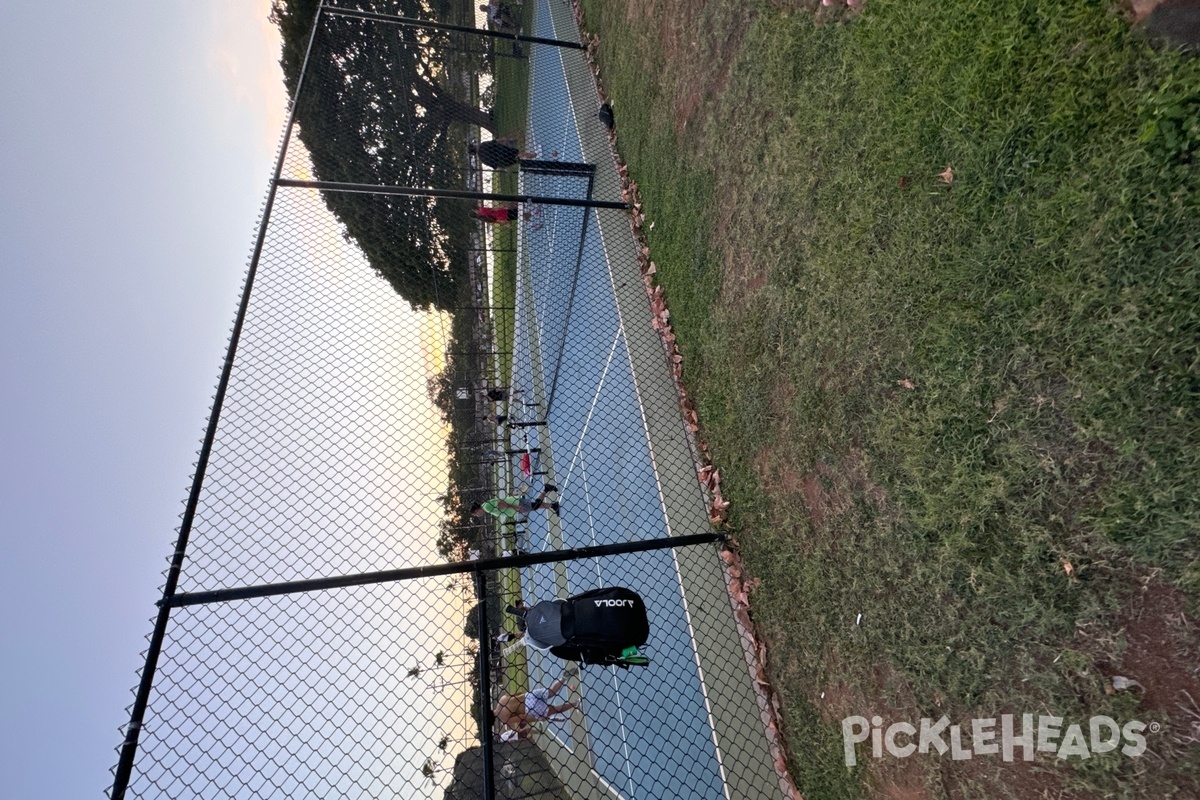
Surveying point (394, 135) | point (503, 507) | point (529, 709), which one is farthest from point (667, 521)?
point (394, 135)

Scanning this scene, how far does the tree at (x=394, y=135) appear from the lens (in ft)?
24.8

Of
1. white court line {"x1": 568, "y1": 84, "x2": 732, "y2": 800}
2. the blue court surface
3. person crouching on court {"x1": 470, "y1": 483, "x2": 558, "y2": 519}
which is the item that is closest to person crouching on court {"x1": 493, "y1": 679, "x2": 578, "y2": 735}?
the blue court surface

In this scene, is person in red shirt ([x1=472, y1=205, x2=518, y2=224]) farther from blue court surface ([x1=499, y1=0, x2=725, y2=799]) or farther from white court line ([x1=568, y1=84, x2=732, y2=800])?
white court line ([x1=568, y1=84, x2=732, y2=800])

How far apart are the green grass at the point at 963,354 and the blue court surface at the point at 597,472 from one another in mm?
1571

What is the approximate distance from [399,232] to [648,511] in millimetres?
5533

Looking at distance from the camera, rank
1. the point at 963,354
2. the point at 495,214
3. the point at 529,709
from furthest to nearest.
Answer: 1. the point at 495,214
2. the point at 529,709
3. the point at 963,354

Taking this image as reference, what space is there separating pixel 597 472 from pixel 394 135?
5.30 m

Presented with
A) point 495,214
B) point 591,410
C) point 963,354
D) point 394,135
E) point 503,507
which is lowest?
point 963,354

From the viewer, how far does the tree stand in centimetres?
755

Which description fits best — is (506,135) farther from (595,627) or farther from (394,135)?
(595,627)

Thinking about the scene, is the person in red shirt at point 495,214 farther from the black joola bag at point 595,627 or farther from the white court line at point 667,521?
the black joola bag at point 595,627

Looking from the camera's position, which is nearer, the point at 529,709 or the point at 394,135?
the point at 529,709

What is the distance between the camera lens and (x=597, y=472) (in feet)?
27.0

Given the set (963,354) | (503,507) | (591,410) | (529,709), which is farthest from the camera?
(591,410)
